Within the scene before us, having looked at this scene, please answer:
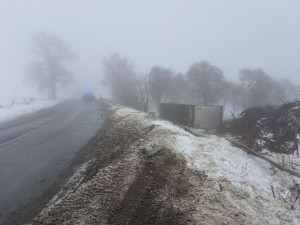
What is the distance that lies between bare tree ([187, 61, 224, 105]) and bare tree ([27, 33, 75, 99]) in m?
32.6

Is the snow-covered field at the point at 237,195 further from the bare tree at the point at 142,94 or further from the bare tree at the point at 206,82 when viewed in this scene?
the bare tree at the point at 206,82

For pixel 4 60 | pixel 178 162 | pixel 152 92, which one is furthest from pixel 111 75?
pixel 4 60

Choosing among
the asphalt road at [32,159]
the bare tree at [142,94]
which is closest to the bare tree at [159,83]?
the bare tree at [142,94]

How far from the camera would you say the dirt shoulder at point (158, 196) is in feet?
13.7

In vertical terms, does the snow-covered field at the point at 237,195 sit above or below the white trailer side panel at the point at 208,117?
above

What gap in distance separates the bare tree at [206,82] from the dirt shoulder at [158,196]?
5156cm

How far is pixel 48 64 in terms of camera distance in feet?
144

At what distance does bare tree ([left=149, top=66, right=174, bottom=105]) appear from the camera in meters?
43.8

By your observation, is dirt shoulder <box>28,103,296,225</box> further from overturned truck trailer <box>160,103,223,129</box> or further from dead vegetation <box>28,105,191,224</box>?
overturned truck trailer <box>160,103,223,129</box>

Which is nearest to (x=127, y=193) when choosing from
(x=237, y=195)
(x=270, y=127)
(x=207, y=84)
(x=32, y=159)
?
(x=237, y=195)

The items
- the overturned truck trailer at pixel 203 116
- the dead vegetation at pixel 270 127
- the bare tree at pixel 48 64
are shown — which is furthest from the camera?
the bare tree at pixel 48 64

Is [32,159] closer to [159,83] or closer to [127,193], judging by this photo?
[127,193]

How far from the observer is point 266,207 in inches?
189

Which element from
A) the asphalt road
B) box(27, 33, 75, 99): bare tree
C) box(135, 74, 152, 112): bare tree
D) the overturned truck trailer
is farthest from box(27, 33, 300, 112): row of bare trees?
the asphalt road
